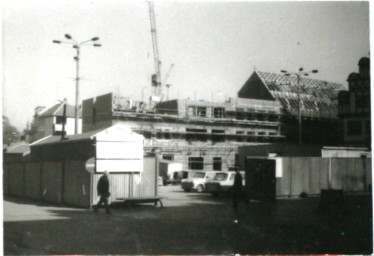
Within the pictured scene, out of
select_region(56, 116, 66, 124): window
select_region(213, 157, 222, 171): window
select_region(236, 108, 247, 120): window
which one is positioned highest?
select_region(236, 108, 247, 120): window

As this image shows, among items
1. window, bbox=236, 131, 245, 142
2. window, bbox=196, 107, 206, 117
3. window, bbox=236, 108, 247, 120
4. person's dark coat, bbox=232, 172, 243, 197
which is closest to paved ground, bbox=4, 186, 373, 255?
person's dark coat, bbox=232, 172, 243, 197

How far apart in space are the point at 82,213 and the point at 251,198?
6.61 metres

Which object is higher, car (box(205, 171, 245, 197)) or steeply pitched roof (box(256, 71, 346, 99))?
steeply pitched roof (box(256, 71, 346, 99))

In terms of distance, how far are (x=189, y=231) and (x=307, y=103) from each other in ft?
18.9

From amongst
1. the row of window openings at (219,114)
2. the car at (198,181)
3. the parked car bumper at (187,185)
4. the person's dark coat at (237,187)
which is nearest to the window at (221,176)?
the car at (198,181)

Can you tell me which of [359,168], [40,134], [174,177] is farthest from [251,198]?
[174,177]

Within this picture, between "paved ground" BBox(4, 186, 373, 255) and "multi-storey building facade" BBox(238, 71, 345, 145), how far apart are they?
2.66 m

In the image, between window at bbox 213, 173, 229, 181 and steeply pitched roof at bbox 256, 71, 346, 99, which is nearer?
steeply pitched roof at bbox 256, 71, 346, 99

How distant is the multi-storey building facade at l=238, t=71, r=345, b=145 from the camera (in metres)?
12.8

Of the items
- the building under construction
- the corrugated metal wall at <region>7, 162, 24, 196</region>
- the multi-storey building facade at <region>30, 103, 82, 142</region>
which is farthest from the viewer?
the corrugated metal wall at <region>7, 162, 24, 196</region>

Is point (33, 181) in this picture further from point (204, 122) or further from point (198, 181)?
point (198, 181)

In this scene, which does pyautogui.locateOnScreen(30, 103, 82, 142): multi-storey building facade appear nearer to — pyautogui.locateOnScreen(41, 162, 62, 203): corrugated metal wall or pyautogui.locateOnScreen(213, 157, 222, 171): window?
pyautogui.locateOnScreen(41, 162, 62, 203): corrugated metal wall

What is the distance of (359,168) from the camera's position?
608 inches

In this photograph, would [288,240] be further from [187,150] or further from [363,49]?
[187,150]
